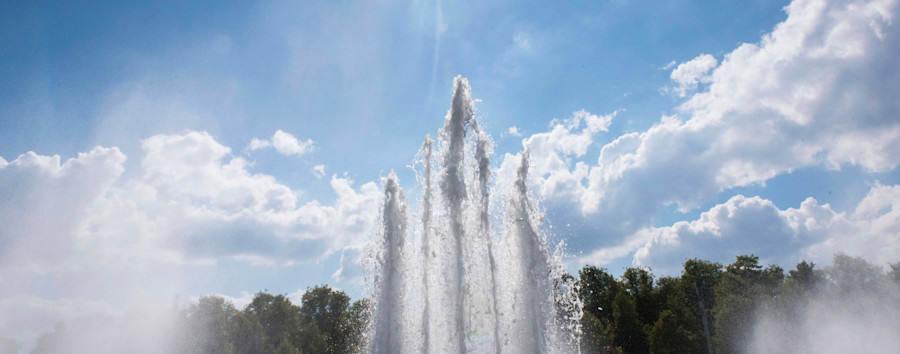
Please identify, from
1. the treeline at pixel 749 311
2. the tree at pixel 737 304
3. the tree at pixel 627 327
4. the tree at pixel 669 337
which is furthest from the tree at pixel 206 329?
the tree at pixel 737 304

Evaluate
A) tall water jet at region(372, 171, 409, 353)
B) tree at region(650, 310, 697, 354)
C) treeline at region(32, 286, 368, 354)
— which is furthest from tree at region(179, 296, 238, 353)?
tree at region(650, 310, 697, 354)

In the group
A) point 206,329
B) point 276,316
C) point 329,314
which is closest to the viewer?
point 206,329

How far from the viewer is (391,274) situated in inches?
672

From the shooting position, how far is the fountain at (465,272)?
15.2 meters

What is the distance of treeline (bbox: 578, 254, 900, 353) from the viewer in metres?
34.2

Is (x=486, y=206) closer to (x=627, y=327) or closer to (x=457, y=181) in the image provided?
(x=457, y=181)

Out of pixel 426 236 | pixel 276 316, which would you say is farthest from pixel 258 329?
pixel 426 236

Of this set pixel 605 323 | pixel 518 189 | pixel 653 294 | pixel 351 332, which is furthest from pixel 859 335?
pixel 351 332

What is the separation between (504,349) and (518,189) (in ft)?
19.5

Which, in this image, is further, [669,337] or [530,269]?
[669,337]

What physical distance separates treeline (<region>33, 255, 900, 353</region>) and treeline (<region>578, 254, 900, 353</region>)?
8 cm

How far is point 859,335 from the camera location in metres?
34.1

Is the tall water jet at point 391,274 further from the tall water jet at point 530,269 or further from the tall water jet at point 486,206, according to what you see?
the tall water jet at point 530,269

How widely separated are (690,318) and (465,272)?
101 feet
